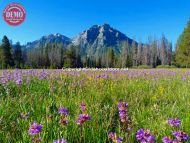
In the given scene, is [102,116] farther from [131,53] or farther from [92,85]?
[131,53]

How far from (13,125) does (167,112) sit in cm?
205

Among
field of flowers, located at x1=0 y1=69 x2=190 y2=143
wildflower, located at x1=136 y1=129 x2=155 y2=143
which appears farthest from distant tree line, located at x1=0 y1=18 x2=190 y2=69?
wildflower, located at x1=136 y1=129 x2=155 y2=143

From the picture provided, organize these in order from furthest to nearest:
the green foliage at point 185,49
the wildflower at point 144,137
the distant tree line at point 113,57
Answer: the distant tree line at point 113,57 < the green foliage at point 185,49 < the wildflower at point 144,137

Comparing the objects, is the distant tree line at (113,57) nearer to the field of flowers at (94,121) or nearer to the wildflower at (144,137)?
the field of flowers at (94,121)

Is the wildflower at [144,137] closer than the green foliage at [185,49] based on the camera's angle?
Yes

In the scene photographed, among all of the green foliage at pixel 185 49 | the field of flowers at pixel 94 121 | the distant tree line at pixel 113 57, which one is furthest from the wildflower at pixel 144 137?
the distant tree line at pixel 113 57

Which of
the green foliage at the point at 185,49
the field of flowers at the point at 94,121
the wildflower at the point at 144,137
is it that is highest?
the green foliage at the point at 185,49

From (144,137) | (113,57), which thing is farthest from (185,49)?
(144,137)

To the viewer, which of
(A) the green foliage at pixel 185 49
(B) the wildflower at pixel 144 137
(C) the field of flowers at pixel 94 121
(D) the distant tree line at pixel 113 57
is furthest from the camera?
(D) the distant tree line at pixel 113 57

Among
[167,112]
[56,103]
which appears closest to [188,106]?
[167,112]

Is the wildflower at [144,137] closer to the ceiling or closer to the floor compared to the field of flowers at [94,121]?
closer to the ceiling

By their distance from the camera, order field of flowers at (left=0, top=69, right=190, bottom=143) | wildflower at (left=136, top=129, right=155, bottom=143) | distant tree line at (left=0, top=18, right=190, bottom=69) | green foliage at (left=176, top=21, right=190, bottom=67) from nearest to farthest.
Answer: wildflower at (left=136, top=129, right=155, bottom=143) → field of flowers at (left=0, top=69, right=190, bottom=143) → green foliage at (left=176, top=21, right=190, bottom=67) → distant tree line at (left=0, top=18, right=190, bottom=69)

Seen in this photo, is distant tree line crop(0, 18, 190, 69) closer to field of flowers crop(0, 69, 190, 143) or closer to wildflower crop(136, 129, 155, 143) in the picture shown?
field of flowers crop(0, 69, 190, 143)

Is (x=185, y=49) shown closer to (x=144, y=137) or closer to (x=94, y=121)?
(x=94, y=121)
